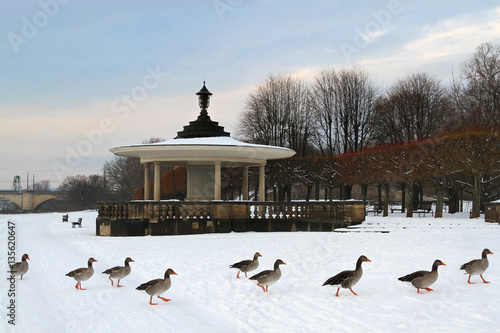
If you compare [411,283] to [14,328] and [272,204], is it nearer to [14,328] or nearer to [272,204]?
[14,328]

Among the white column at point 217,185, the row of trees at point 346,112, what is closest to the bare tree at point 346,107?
the row of trees at point 346,112

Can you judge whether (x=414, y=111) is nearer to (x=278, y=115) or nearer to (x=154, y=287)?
(x=278, y=115)

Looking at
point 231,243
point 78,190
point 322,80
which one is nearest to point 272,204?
point 231,243

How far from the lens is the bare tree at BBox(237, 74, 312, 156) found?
2163 inches

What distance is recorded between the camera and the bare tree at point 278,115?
54.9 metres

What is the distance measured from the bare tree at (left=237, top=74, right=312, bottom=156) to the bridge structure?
5930 centimetres

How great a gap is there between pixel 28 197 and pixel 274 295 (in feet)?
325

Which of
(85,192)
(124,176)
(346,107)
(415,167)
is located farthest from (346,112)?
(85,192)

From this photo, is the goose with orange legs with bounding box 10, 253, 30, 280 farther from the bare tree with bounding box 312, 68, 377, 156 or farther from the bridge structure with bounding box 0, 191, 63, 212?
the bridge structure with bounding box 0, 191, 63, 212

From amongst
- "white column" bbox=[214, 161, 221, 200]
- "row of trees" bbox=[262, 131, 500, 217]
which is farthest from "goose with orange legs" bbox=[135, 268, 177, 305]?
"row of trees" bbox=[262, 131, 500, 217]

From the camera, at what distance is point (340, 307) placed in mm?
9031

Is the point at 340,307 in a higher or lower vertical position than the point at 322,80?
lower

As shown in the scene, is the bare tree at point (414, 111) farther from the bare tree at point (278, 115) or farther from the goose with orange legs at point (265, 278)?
the goose with orange legs at point (265, 278)

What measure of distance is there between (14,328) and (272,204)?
19740mm
